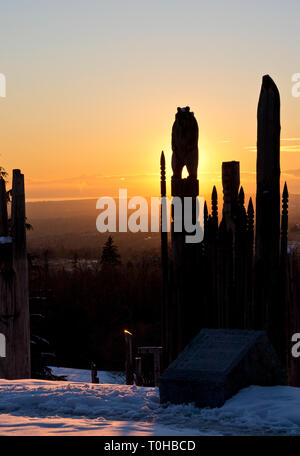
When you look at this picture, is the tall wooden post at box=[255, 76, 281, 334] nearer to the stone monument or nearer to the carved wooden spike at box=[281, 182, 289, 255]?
the carved wooden spike at box=[281, 182, 289, 255]

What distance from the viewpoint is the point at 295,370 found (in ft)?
23.2

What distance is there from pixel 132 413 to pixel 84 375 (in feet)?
86.2

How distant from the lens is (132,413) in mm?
5418

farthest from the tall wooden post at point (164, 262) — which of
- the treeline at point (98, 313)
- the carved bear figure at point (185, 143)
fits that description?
the treeline at point (98, 313)

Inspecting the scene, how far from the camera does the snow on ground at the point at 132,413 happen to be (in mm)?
4828

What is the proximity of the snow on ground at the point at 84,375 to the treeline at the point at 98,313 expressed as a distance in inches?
43.5

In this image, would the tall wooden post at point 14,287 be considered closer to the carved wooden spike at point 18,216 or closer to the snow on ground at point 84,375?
the carved wooden spike at point 18,216

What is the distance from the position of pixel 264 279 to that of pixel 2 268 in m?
2.71

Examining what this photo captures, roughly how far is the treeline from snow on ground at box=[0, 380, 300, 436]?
80.5 feet

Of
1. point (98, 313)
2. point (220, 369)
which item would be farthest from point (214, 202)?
point (98, 313)

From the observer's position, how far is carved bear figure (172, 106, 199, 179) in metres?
6.92

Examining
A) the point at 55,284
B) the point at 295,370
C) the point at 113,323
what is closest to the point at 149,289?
the point at 113,323

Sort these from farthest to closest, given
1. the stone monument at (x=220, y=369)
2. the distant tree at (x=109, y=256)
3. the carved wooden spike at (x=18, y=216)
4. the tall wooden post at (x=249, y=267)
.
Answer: the distant tree at (x=109, y=256)
the carved wooden spike at (x=18, y=216)
the tall wooden post at (x=249, y=267)
the stone monument at (x=220, y=369)
